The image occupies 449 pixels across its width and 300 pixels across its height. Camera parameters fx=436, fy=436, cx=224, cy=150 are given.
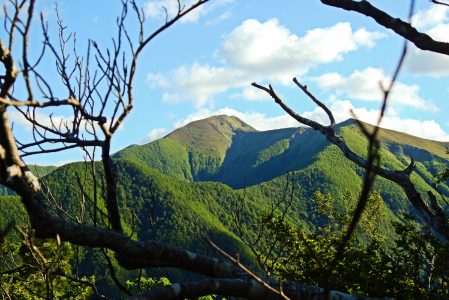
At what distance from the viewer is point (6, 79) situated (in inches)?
116

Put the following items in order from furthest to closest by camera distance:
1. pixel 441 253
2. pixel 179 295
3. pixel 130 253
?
pixel 441 253
pixel 130 253
pixel 179 295

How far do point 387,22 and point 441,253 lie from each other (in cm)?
422

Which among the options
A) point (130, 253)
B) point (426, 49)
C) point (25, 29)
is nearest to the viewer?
point (25, 29)

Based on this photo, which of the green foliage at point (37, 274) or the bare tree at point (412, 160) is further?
the bare tree at point (412, 160)

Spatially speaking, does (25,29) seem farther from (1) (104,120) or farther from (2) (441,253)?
(2) (441,253)

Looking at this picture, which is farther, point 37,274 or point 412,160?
point 37,274

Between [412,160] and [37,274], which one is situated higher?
[412,160]

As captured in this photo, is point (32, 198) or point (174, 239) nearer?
point (32, 198)

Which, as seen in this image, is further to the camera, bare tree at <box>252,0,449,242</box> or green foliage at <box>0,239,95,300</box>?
bare tree at <box>252,0,449,242</box>

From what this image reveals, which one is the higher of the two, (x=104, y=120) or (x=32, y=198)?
(x=104, y=120)

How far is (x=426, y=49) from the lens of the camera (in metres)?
4.90

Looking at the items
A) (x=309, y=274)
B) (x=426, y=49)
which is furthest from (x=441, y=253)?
(x=426, y=49)

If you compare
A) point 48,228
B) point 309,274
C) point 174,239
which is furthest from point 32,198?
point 174,239

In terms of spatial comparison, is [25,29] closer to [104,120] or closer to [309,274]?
[104,120]
